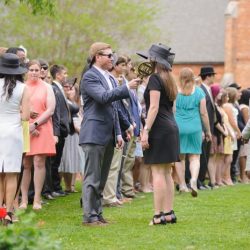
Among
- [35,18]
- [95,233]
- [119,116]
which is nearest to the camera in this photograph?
[95,233]

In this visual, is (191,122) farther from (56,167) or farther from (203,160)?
(56,167)

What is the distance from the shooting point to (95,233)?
12.0m

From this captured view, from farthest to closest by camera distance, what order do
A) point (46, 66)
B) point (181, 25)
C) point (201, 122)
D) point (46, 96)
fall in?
1. point (181, 25)
2. point (201, 122)
3. point (46, 66)
4. point (46, 96)

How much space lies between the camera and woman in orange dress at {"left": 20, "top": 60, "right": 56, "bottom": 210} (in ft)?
49.3

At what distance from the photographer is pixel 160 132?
12797mm

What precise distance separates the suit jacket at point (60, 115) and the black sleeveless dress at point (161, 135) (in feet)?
12.2

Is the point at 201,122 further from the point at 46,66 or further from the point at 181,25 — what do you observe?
the point at 181,25

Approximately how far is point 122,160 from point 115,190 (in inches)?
37.0

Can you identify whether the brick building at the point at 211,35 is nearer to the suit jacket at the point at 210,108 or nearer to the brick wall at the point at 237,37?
the brick wall at the point at 237,37

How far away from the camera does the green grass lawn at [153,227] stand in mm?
11188

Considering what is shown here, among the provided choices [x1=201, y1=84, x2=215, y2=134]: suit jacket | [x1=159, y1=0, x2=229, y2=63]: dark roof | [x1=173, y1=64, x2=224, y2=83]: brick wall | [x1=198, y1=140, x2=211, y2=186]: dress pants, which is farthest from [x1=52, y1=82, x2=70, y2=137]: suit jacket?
[x1=159, y1=0, x2=229, y2=63]: dark roof

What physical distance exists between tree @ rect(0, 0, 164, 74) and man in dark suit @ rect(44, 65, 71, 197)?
90.6 ft

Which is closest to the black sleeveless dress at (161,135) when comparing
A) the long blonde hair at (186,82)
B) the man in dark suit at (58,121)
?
the man in dark suit at (58,121)

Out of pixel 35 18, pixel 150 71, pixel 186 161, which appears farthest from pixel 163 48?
pixel 35 18
